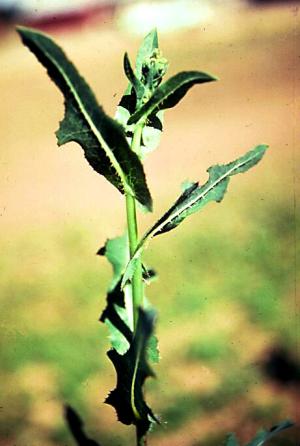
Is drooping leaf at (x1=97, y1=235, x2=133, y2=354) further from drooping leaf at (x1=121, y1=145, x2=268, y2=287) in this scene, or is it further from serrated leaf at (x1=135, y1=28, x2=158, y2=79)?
serrated leaf at (x1=135, y1=28, x2=158, y2=79)

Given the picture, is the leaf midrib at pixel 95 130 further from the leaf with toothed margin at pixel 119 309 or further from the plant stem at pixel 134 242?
the leaf with toothed margin at pixel 119 309

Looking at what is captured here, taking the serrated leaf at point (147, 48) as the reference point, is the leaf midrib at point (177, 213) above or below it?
below

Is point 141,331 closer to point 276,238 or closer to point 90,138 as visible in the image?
point 90,138

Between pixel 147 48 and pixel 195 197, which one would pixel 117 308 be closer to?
pixel 195 197

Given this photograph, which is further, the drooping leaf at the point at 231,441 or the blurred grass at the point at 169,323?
the blurred grass at the point at 169,323

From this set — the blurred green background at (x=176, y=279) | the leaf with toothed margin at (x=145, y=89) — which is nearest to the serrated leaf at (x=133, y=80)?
the leaf with toothed margin at (x=145, y=89)

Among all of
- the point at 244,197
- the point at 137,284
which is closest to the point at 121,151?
the point at 137,284
